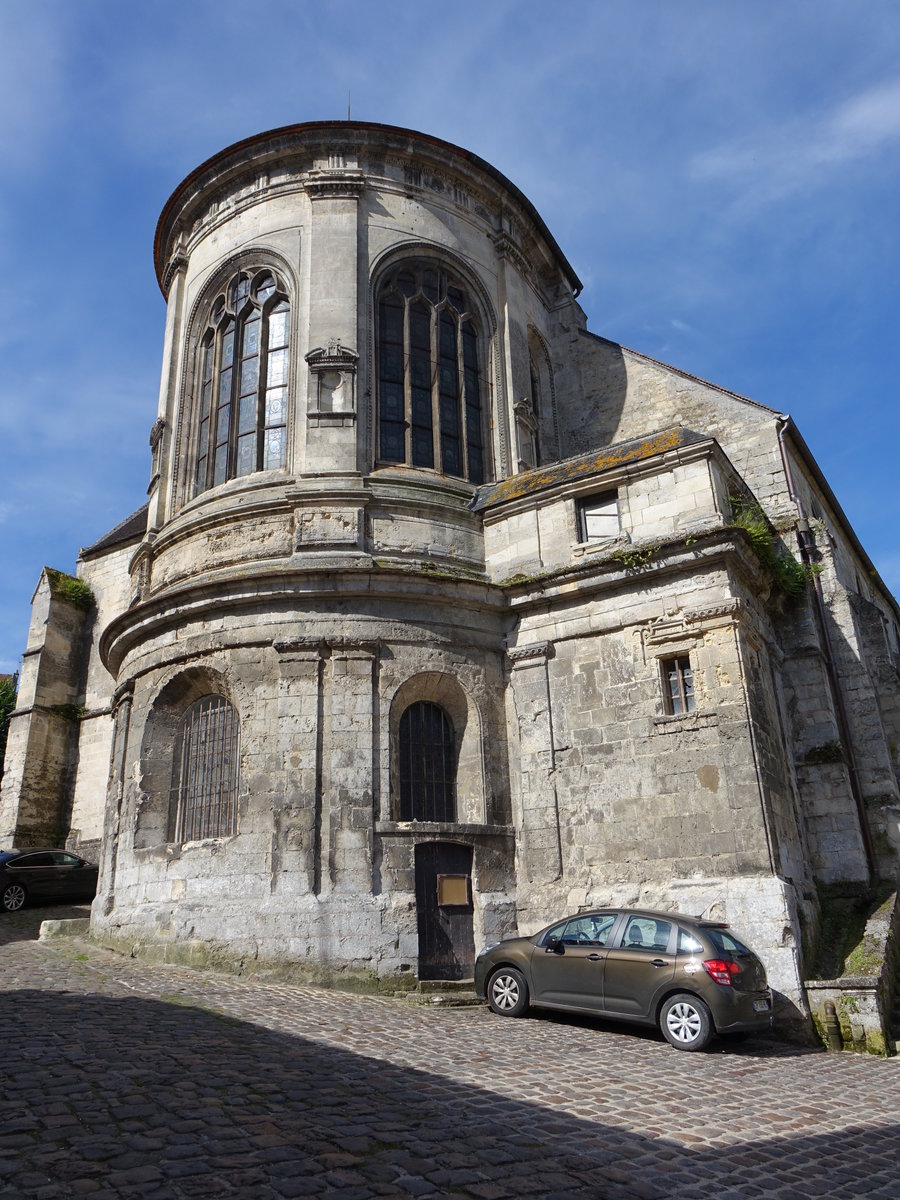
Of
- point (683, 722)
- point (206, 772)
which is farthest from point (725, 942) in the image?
point (206, 772)

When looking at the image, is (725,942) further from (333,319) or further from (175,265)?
(175,265)

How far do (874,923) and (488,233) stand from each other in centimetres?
1291

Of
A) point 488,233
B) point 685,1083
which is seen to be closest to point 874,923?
point 685,1083

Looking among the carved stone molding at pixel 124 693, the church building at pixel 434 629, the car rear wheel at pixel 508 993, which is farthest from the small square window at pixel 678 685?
the carved stone molding at pixel 124 693

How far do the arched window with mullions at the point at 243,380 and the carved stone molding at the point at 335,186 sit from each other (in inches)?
60.6

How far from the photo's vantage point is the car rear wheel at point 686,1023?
8.73 m

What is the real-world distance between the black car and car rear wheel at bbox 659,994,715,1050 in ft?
41.2

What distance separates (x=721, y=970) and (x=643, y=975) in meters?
0.80

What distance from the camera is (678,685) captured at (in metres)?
12.0

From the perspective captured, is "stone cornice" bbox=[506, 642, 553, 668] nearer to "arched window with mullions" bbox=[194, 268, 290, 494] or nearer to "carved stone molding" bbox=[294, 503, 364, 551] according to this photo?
"carved stone molding" bbox=[294, 503, 364, 551]

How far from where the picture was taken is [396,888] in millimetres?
11617

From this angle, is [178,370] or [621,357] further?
[621,357]

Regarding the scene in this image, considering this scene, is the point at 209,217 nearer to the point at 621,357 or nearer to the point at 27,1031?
the point at 621,357

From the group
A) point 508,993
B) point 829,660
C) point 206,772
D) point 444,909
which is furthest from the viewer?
point 829,660
